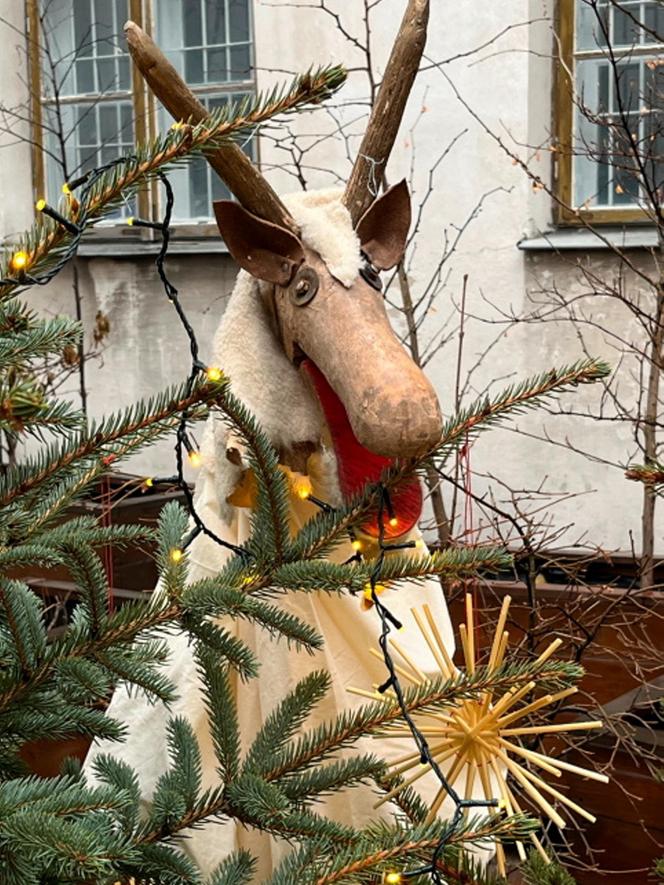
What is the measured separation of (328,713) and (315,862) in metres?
0.57

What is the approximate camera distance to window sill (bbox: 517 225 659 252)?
3.83m

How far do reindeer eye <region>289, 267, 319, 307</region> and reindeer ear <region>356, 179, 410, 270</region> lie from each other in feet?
0.27

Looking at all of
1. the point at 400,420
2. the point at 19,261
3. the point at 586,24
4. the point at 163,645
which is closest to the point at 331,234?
the point at 400,420

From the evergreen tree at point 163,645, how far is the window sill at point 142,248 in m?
3.67

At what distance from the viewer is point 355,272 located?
1.41 metres

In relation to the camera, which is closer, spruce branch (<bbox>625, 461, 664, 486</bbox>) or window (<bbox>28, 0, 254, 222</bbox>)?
spruce branch (<bbox>625, 461, 664, 486</bbox>)

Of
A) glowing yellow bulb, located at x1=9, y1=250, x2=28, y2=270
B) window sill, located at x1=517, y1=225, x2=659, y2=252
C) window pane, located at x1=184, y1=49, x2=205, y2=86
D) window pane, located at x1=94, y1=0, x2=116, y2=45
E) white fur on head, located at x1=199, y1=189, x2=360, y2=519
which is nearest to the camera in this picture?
glowing yellow bulb, located at x1=9, y1=250, x2=28, y2=270

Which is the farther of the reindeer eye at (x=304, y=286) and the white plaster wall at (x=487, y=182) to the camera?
the white plaster wall at (x=487, y=182)

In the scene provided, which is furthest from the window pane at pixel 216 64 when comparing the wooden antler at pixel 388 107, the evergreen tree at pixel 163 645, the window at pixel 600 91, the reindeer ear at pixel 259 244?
the evergreen tree at pixel 163 645

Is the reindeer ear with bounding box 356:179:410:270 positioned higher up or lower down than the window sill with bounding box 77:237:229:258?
higher up

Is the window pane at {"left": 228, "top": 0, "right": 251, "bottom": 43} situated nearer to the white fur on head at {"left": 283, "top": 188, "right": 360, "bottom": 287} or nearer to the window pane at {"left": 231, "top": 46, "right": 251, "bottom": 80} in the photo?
the window pane at {"left": 231, "top": 46, "right": 251, "bottom": 80}

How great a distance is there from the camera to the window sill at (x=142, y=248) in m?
4.74

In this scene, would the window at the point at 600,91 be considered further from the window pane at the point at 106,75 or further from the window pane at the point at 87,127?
the window pane at the point at 87,127

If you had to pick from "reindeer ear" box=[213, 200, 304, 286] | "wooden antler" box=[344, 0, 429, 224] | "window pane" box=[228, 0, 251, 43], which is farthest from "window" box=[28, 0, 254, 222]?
"reindeer ear" box=[213, 200, 304, 286]
